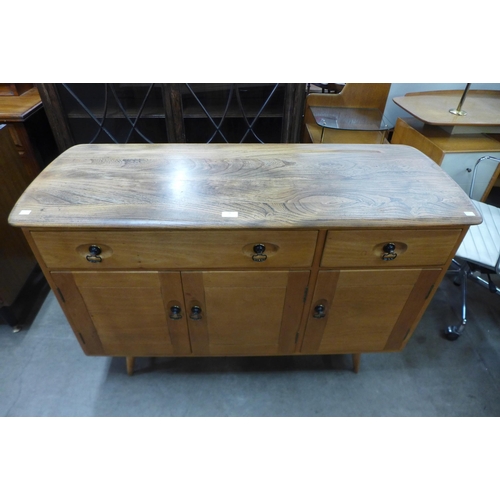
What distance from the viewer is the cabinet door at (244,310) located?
94 centimetres

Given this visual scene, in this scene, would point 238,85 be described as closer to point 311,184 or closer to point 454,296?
point 311,184

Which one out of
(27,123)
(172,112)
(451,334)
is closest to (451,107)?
(451,334)

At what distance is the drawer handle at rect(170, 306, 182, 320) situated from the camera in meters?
1.00

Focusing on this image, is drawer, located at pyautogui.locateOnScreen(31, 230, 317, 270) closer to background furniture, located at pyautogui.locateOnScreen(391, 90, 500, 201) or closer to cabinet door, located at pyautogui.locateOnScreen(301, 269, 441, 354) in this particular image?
cabinet door, located at pyautogui.locateOnScreen(301, 269, 441, 354)

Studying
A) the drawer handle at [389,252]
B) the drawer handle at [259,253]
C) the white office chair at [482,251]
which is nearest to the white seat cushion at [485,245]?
the white office chair at [482,251]

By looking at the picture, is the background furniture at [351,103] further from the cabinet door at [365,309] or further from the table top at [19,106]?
the table top at [19,106]

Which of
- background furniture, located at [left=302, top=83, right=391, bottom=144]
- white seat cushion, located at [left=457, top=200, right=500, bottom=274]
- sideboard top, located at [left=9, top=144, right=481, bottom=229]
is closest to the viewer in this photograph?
sideboard top, located at [left=9, top=144, right=481, bottom=229]

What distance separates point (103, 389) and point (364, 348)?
1051mm

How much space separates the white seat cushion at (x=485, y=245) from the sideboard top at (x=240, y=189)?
475mm

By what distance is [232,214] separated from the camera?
819mm

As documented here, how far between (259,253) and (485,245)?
3.48 ft

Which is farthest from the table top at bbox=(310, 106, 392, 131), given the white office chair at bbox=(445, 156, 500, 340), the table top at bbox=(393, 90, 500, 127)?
the white office chair at bbox=(445, 156, 500, 340)

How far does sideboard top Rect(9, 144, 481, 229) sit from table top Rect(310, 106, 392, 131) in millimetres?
728

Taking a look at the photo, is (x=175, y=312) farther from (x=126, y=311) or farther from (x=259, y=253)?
(x=259, y=253)
